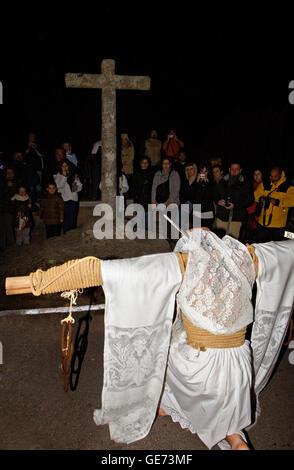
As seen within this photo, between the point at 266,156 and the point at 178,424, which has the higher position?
the point at 266,156

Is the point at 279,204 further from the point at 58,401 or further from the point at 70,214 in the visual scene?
the point at 58,401

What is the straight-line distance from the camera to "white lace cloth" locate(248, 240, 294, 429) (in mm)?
2484

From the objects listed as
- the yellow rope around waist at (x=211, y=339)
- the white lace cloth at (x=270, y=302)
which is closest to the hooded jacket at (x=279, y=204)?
the white lace cloth at (x=270, y=302)

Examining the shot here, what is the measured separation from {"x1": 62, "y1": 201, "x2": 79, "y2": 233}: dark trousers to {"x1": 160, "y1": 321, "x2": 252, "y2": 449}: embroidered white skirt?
5.09m

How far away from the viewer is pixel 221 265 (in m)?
2.25

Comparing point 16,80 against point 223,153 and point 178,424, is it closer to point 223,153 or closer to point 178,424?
point 223,153

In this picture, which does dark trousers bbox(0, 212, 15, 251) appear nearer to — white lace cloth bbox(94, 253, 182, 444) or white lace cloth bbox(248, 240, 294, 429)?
white lace cloth bbox(94, 253, 182, 444)

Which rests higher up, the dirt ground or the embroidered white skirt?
the embroidered white skirt

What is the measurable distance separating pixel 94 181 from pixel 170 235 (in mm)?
2597

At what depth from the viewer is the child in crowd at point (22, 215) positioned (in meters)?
6.43

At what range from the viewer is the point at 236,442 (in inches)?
94.3

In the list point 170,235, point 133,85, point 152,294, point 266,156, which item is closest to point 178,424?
point 152,294

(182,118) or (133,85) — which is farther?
(182,118)

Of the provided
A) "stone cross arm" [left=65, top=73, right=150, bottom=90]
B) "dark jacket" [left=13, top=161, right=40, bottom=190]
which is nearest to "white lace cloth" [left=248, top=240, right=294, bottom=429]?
"stone cross arm" [left=65, top=73, right=150, bottom=90]
